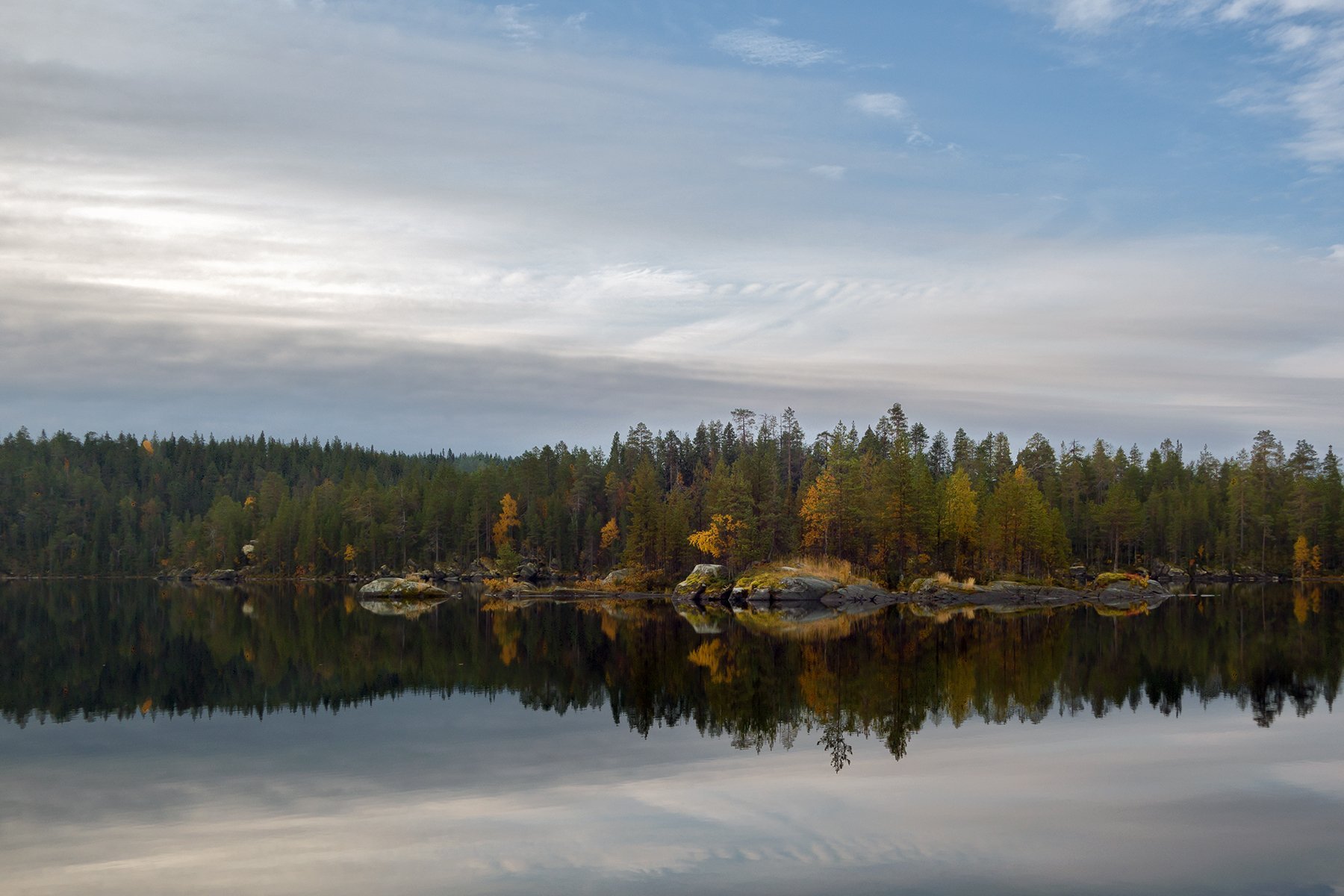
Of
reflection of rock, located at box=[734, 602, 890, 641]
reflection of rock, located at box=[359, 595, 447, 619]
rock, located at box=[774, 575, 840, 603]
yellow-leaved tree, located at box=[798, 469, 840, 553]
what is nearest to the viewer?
reflection of rock, located at box=[734, 602, 890, 641]

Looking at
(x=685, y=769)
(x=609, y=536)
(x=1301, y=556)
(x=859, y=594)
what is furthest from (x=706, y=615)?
(x=1301, y=556)

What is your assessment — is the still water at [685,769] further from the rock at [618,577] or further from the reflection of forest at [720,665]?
the rock at [618,577]

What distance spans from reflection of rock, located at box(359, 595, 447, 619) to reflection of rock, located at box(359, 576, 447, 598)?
1.10 meters

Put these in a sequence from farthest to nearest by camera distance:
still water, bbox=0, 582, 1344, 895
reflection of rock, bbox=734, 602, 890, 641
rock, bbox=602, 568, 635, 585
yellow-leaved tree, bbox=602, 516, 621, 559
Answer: yellow-leaved tree, bbox=602, 516, 621, 559 → rock, bbox=602, 568, 635, 585 → reflection of rock, bbox=734, 602, 890, 641 → still water, bbox=0, 582, 1344, 895

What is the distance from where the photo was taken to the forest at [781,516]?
100250 mm

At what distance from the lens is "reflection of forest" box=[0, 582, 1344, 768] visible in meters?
29.0

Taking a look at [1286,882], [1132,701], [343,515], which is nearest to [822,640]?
[1132,701]

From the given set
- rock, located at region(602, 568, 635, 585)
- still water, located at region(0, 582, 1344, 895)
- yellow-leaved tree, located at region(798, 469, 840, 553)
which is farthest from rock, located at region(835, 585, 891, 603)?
still water, located at region(0, 582, 1344, 895)

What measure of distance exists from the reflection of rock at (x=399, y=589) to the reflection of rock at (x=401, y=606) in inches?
43.4

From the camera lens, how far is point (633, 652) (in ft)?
145

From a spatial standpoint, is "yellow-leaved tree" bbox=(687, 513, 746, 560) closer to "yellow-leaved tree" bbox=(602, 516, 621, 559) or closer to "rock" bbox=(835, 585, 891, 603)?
"rock" bbox=(835, 585, 891, 603)

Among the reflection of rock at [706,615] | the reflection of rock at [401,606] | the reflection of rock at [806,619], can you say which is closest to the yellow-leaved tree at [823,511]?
the reflection of rock at [806,619]

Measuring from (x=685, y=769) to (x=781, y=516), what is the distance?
8128 cm

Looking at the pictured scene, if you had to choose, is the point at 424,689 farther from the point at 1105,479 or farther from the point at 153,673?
the point at 1105,479
